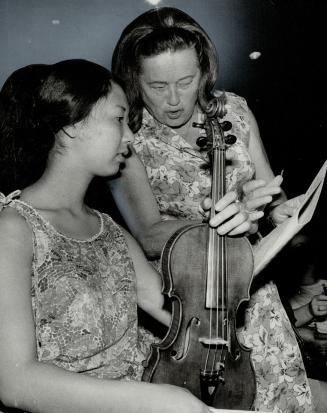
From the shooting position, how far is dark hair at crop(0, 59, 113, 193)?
1.71m

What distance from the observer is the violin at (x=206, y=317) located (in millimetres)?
1582

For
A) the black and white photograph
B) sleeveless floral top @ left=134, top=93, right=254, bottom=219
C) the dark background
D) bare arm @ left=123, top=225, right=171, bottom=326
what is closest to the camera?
the black and white photograph

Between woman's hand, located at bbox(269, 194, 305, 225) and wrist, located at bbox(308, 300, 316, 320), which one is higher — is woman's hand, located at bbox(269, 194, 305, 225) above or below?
above

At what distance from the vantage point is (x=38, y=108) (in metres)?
1.73

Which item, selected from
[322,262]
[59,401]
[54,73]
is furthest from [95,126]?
[322,262]

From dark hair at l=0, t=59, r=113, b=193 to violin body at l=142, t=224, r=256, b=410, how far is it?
0.48 meters

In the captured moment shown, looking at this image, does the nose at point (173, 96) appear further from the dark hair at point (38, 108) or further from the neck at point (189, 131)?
the dark hair at point (38, 108)

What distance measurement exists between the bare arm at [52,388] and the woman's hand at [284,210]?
0.87 meters

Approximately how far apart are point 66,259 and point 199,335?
16.7 inches

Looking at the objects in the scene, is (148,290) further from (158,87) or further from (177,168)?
(158,87)

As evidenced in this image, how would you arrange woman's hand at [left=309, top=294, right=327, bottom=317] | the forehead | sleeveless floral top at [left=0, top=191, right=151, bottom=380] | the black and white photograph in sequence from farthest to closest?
woman's hand at [left=309, top=294, right=327, bottom=317] < the forehead < sleeveless floral top at [left=0, top=191, right=151, bottom=380] < the black and white photograph

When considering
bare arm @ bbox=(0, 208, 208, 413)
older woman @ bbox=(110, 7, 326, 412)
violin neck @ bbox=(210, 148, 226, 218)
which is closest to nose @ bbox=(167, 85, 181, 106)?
older woman @ bbox=(110, 7, 326, 412)

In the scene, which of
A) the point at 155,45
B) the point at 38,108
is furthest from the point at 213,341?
the point at 155,45

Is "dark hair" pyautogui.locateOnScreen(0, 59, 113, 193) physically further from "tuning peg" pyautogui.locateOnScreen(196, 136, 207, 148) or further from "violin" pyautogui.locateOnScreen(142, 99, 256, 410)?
"violin" pyautogui.locateOnScreen(142, 99, 256, 410)
